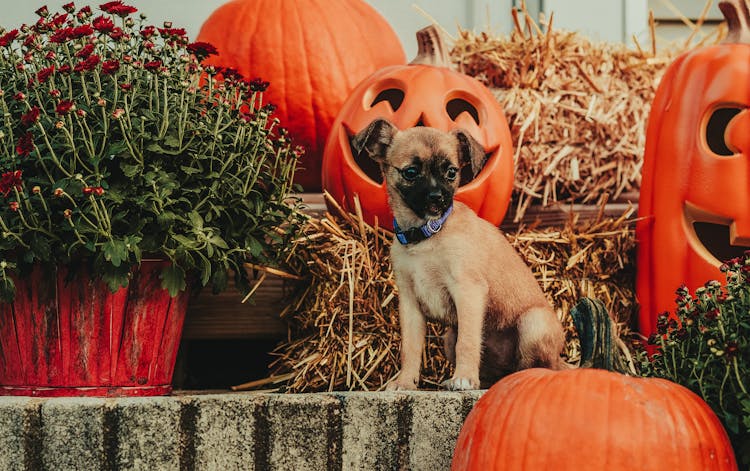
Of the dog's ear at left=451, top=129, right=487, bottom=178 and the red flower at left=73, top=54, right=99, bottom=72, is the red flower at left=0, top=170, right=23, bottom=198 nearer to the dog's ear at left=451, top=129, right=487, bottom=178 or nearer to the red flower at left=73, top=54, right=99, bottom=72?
the red flower at left=73, top=54, right=99, bottom=72

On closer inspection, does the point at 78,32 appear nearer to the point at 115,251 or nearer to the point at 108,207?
the point at 108,207

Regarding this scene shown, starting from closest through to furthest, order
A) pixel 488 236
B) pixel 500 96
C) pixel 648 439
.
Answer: pixel 648 439, pixel 488 236, pixel 500 96

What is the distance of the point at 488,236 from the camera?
3082 millimetres

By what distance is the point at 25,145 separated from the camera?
251 centimetres

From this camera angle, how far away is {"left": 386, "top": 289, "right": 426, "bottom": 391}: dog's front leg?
296 cm

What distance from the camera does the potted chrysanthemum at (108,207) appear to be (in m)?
2.56

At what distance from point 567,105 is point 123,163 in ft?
6.89

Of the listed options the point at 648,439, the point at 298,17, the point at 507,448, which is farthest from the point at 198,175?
the point at 298,17

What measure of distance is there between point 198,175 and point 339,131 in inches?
36.4

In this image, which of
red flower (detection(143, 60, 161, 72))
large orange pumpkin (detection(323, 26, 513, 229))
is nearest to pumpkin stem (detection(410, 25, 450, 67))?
large orange pumpkin (detection(323, 26, 513, 229))

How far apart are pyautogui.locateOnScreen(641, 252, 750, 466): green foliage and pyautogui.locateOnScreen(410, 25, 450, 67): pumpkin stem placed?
165 cm

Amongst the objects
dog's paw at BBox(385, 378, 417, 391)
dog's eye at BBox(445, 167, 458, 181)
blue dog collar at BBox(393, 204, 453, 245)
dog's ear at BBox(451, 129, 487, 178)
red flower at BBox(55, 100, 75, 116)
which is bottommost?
dog's paw at BBox(385, 378, 417, 391)

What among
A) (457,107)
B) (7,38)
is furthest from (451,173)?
(7,38)

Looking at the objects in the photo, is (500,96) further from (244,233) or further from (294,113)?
(244,233)
